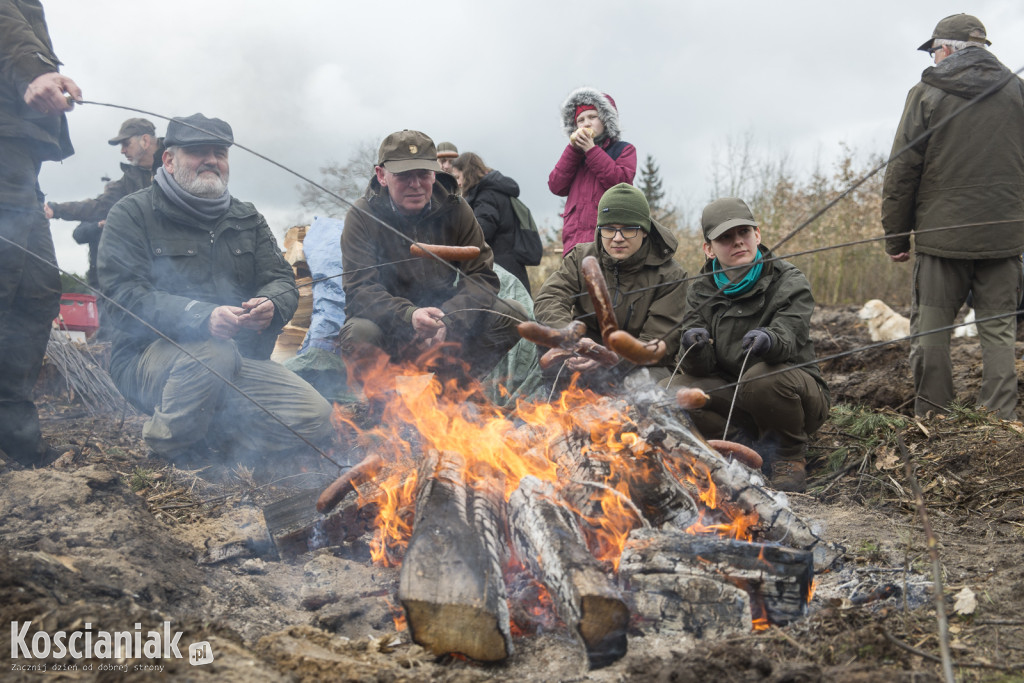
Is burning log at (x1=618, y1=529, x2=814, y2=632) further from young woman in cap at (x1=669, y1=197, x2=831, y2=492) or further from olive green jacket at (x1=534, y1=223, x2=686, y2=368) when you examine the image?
olive green jacket at (x1=534, y1=223, x2=686, y2=368)

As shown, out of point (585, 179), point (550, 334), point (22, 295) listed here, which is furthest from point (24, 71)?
point (585, 179)

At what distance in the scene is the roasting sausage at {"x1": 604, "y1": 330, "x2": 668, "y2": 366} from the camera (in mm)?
2873

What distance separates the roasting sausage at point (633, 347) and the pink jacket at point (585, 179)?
Result: 306 cm

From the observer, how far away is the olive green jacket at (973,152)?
16.0 ft

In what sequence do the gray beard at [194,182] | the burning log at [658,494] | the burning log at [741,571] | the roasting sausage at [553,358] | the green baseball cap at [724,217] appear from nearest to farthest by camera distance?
the burning log at [741,571] < the burning log at [658,494] < the roasting sausage at [553,358] < the green baseball cap at [724,217] < the gray beard at [194,182]

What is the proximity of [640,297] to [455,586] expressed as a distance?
3.09m

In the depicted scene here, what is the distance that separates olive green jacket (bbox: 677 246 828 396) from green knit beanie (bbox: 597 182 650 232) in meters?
0.70

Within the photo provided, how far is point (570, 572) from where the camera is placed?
7.88 ft

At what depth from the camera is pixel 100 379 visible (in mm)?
6375

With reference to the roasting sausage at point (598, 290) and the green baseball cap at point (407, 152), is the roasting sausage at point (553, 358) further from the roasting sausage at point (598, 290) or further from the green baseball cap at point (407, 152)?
the green baseball cap at point (407, 152)

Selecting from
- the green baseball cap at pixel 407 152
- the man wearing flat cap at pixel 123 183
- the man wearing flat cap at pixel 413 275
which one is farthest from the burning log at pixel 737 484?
the man wearing flat cap at pixel 123 183

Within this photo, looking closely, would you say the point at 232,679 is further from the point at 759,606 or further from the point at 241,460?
the point at 241,460

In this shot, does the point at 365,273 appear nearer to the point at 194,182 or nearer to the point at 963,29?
the point at 194,182

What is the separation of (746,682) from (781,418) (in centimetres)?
254
